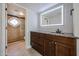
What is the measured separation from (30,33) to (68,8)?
224cm

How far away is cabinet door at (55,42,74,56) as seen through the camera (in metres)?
1.74

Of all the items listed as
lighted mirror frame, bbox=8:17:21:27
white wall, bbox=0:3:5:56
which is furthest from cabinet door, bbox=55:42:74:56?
lighted mirror frame, bbox=8:17:21:27

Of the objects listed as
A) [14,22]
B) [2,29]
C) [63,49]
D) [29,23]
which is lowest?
[63,49]

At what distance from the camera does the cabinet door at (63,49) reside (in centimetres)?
174

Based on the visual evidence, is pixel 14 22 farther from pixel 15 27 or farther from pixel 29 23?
pixel 29 23

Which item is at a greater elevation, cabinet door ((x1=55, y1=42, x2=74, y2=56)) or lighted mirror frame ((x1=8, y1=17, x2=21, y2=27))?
lighted mirror frame ((x1=8, y1=17, x2=21, y2=27))

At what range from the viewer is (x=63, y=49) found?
1931 mm

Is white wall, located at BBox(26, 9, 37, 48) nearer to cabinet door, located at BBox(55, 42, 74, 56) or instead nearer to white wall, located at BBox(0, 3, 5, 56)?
white wall, located at BBox(0, 3, 5, 56)

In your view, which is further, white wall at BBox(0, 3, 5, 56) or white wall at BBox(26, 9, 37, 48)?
white wall at BBox(26, 9, 37, 48)

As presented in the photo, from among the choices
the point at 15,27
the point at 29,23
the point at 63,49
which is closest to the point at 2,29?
the point at 29,23

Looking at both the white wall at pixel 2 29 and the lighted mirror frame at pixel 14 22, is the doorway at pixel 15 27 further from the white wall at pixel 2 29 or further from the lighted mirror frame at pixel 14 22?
the white wall at pixel 2 29

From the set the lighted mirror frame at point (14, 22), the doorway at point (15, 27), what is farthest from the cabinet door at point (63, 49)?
the lighted mirror frame at point (14, 22)

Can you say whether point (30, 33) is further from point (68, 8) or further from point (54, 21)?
point (68, 8)

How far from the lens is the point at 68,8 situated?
274 cm
